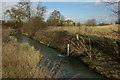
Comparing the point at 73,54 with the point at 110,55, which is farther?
the point at 73,54

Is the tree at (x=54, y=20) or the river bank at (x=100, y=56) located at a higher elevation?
the tree at (x=54, y=20)

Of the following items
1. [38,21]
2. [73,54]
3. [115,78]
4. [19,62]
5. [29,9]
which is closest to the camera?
[19,62]

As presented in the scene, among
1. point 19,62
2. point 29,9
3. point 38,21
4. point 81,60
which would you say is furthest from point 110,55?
point 29,9

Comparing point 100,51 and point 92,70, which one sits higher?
point 100,51

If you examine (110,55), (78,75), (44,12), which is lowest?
(78,75)

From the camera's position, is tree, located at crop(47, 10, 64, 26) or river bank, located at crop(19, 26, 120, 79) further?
tree, located at crop(47, 10, 64, 26)

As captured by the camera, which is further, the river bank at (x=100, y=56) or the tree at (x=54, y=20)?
the tree at (x=54, y=20)

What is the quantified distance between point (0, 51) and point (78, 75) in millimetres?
4681

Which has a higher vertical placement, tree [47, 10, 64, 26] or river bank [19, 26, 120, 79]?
tree [47, 10, 64, 26]

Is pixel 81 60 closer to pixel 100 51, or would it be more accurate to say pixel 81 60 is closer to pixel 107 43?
pixel 100 51

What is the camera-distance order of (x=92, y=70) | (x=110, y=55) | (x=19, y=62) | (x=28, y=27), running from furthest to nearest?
(x=28, y=27)
(x=110, y=55)
(x=92, y=70)
(x=19, y=62)

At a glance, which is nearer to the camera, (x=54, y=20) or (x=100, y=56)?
(x=100, y=56)

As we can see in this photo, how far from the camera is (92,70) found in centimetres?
1091

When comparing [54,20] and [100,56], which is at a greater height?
[54,20]
